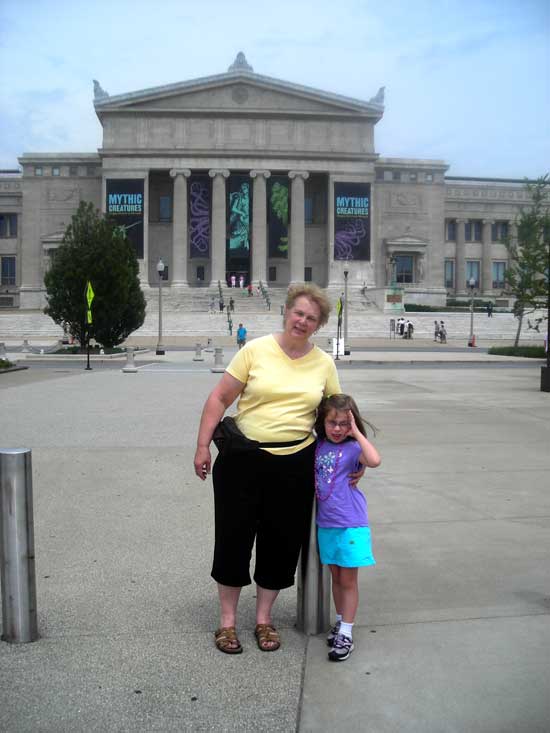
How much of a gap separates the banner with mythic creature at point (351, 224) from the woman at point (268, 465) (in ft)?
250

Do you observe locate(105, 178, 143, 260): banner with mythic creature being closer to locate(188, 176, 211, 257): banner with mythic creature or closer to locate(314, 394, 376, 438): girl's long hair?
locate(188, 176, 211, 257): banner with mythic creature

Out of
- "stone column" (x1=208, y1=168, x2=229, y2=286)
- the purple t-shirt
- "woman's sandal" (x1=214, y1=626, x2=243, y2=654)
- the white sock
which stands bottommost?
"woman's sandal" (x1=214, y1=626, x2=243, y2=654)

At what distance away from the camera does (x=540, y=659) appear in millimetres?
4336

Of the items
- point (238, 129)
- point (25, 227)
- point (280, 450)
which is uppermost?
point (238, 129)

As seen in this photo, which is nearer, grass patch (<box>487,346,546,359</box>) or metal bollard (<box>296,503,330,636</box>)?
metal bollard (<box>296,503,330,636</box>)

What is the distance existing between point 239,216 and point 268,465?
7855 cm

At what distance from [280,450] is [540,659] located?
67.3 inches

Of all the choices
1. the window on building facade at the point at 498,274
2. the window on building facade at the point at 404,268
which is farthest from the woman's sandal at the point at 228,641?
the window on building facade at the point at 498,274

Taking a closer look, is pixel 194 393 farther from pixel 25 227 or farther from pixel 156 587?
pixel 25 227

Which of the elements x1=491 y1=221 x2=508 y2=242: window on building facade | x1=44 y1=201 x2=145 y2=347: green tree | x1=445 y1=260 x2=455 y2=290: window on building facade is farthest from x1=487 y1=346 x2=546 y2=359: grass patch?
x1=491 y1=221 x2=508 y2=242: window on building facade

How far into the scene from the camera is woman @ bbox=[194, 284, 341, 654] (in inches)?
181

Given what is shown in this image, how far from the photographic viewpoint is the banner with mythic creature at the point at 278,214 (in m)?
81.9

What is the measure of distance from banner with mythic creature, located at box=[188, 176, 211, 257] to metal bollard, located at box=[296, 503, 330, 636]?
79.4 meters

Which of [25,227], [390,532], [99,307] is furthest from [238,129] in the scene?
[390,532]
